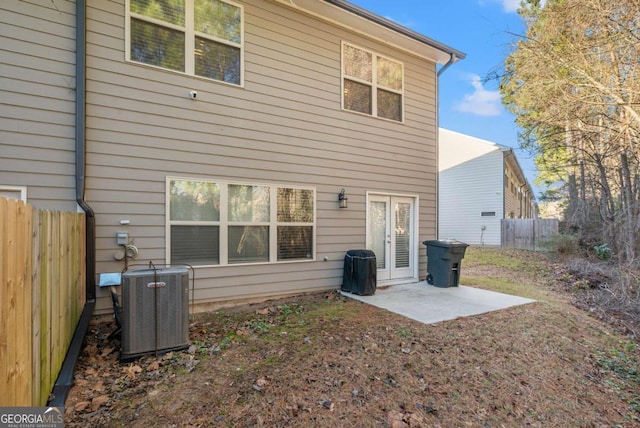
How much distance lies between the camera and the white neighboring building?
1538 cm

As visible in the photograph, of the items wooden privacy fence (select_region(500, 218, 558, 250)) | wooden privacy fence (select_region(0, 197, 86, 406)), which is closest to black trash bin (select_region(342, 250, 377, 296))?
wooden privacy fence (select_region(0, 197, 86, 406))

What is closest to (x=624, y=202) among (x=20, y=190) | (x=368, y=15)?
(x=368, y=15)

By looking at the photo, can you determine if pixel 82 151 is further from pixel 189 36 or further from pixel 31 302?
pixel 31 302

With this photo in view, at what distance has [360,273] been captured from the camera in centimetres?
580

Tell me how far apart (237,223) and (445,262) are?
4.37m

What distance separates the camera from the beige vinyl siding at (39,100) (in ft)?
12.0

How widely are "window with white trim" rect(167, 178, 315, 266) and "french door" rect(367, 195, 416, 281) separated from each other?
4.99 ft

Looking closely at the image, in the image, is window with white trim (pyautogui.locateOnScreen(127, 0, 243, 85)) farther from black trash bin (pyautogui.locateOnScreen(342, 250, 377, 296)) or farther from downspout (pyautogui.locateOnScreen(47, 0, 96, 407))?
black trash bin (pyautogui.locateOnScreen(342, 250, 377, 296))

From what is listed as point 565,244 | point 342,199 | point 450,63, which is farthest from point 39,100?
point 565,244

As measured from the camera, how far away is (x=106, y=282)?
13.3ft

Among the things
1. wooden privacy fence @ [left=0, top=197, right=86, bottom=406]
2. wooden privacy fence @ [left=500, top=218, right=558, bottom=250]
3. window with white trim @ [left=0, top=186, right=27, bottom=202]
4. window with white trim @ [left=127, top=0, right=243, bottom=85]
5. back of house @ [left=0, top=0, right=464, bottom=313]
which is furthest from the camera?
wooden privacy fence @ [left=500, top=218, right=558, bottom=250]

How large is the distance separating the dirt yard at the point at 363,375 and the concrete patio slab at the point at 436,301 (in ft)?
0.94

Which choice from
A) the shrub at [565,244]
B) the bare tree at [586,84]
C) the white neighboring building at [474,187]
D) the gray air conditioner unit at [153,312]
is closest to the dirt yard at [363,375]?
the gray air conditioner unit at [153,312]

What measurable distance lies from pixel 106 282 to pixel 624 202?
1192 centimetres
